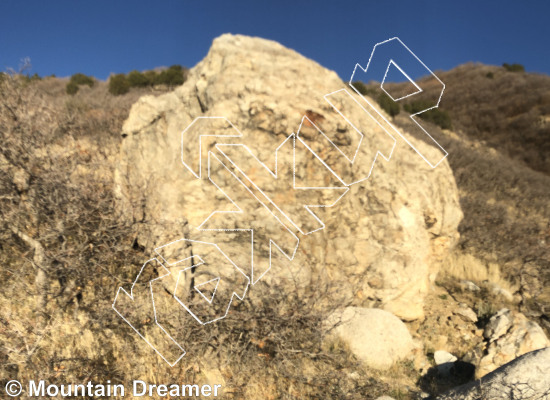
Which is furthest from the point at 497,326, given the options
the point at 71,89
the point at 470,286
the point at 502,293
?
the point at 71,89

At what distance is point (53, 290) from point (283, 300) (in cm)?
234

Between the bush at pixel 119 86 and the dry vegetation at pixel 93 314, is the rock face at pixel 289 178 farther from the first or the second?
the bush at pixel 119 86

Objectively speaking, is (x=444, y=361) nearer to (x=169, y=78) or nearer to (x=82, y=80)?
(x=169, y=78)

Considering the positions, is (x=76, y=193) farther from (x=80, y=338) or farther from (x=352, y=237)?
→ (x=352, y=237)

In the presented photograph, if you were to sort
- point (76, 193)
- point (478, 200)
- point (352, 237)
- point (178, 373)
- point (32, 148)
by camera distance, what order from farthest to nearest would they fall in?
point (478, 200) < point (352, 237) < point (32, 148) < point (76, 193) < point (178, 373)

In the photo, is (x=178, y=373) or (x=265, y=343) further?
(x=265, y=343)

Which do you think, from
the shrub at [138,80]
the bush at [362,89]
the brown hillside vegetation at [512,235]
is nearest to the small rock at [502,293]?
the brown hillside vegetation at [512,235]

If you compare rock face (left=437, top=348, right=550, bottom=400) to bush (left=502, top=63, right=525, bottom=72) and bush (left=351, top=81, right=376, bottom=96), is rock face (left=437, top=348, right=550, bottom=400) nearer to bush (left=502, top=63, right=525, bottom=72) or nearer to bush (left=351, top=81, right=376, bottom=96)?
bush (left=351, top=81, right=376, bottom=96)

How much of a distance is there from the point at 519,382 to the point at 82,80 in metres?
22.9

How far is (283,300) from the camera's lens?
386 centimetres

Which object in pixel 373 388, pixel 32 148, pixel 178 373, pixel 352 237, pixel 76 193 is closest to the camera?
pixel 178 373

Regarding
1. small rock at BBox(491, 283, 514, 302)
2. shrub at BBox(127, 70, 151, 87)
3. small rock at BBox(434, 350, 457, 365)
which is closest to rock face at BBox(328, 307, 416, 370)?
small rock at BBox(434, 350, 457, 365)

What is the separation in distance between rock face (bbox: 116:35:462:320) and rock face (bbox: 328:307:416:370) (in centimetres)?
28

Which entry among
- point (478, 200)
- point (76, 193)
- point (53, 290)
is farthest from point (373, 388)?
point (478, 200)
